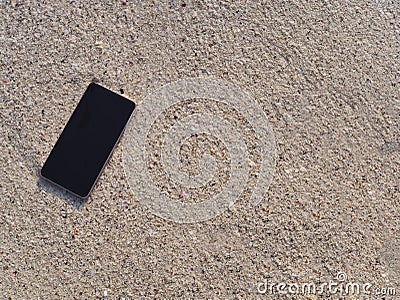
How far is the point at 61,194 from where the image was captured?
1.63 m

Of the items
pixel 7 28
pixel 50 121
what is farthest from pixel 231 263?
pixel 7 28

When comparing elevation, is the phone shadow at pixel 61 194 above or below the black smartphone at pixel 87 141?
below

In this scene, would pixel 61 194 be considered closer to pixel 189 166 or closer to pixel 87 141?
pixel 87 141

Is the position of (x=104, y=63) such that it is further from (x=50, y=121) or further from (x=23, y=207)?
(x=23, y=207)

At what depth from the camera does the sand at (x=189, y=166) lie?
1618mm

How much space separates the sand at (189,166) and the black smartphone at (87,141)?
31 millimetres

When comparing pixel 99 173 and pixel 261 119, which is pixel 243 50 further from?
pixel 99 173

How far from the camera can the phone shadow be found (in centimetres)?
162

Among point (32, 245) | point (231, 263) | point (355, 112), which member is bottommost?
point (32, 245)

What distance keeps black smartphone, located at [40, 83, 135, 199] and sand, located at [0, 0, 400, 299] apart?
1.2 inches

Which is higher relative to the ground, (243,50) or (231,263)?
(243,50)

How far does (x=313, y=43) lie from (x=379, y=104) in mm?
295

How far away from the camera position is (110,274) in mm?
1619

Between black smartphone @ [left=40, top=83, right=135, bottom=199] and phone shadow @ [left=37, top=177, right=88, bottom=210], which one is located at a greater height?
black smartphone @ [left=40, top=83, right=135, bottom=199]
